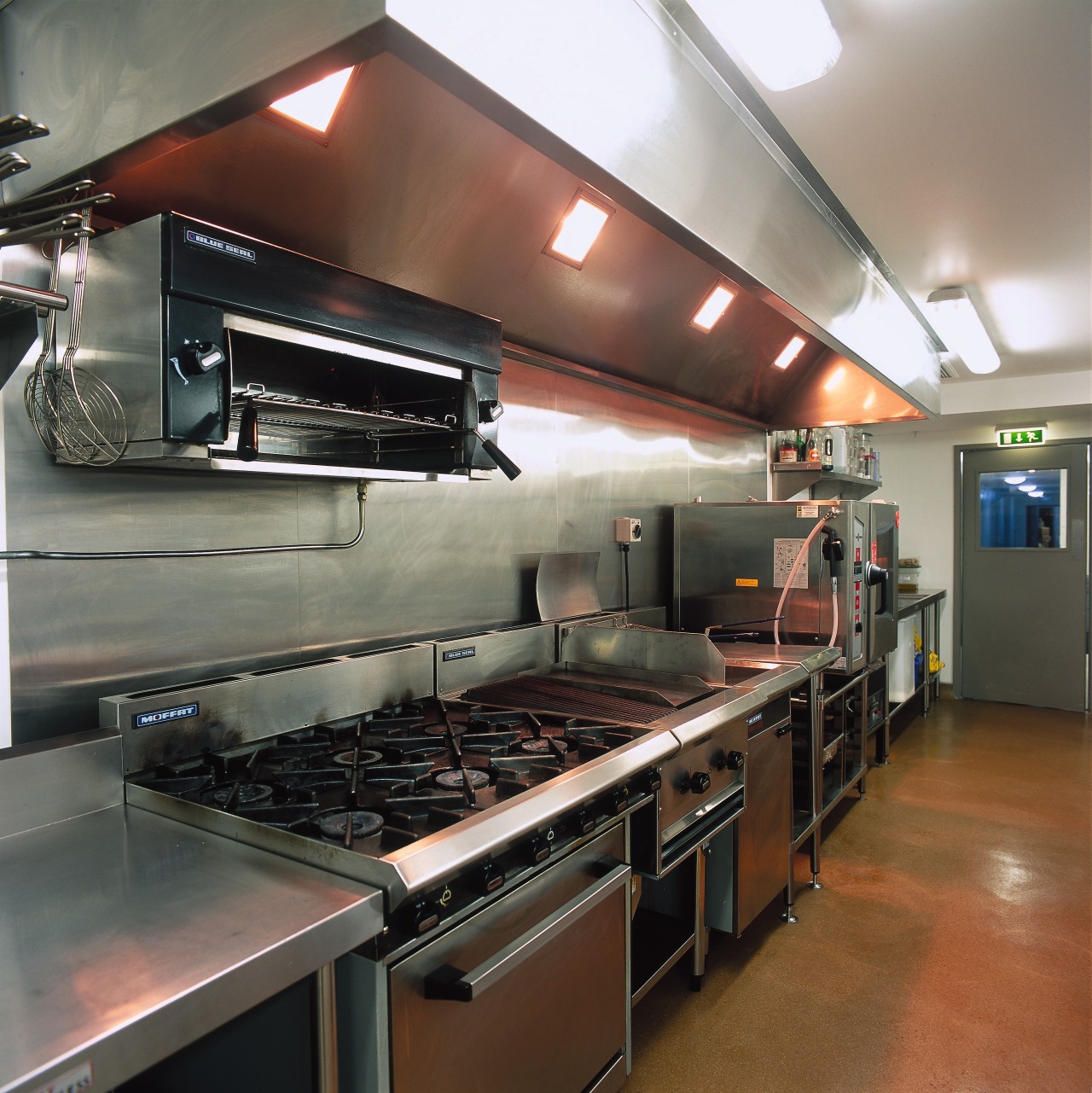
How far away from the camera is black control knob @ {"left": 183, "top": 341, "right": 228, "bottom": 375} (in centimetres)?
131

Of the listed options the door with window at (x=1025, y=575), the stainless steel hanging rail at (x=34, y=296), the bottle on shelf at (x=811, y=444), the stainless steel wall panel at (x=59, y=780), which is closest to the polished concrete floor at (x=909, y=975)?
the stainless steel wall panel at (x=59, y=780)

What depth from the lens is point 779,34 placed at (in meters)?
1.60

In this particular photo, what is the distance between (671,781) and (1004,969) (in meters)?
1.52

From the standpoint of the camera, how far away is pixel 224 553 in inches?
71.0

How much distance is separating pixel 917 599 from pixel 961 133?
4006 millimetres

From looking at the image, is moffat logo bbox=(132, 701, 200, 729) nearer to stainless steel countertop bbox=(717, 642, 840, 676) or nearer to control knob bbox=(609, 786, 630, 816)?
control knob bbox=(609, 786, 630, 816)

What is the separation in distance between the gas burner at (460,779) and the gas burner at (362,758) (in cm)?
16

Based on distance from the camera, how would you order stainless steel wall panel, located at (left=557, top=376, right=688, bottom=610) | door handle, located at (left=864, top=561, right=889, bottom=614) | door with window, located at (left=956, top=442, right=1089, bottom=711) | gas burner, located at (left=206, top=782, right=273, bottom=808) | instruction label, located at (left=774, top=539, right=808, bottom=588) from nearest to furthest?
gas burner, located at (left=206, top=782, right=273, bottom=808) → stainless steel wall panel, located at (left=557, top=376, right=688, bottom=610) → instruction label, located at (left=774, top=539, right=808, bottom=588) → door handle, located at (left=864, top=561, right=889, bottom=614) → door with window, located at (left=956, top=442, right=1089, bottom=711)

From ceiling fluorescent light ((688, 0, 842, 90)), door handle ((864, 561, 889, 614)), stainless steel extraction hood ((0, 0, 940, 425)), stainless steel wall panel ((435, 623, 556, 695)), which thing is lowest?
stainless steel wall panel ((435, 623, 556, 695))

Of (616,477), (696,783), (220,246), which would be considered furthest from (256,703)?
(616,477)

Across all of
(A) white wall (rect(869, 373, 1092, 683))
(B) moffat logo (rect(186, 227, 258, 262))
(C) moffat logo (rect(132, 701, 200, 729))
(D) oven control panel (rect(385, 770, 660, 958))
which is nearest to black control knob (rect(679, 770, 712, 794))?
(D) oven control panel (rect(385, 770, 660, 958))

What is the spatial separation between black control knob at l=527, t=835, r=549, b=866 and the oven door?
2.6 inches

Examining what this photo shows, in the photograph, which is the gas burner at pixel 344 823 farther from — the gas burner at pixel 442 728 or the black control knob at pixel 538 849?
the gas burner at pixel 442 728

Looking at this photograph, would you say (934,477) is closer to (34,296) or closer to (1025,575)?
(1025,575)
